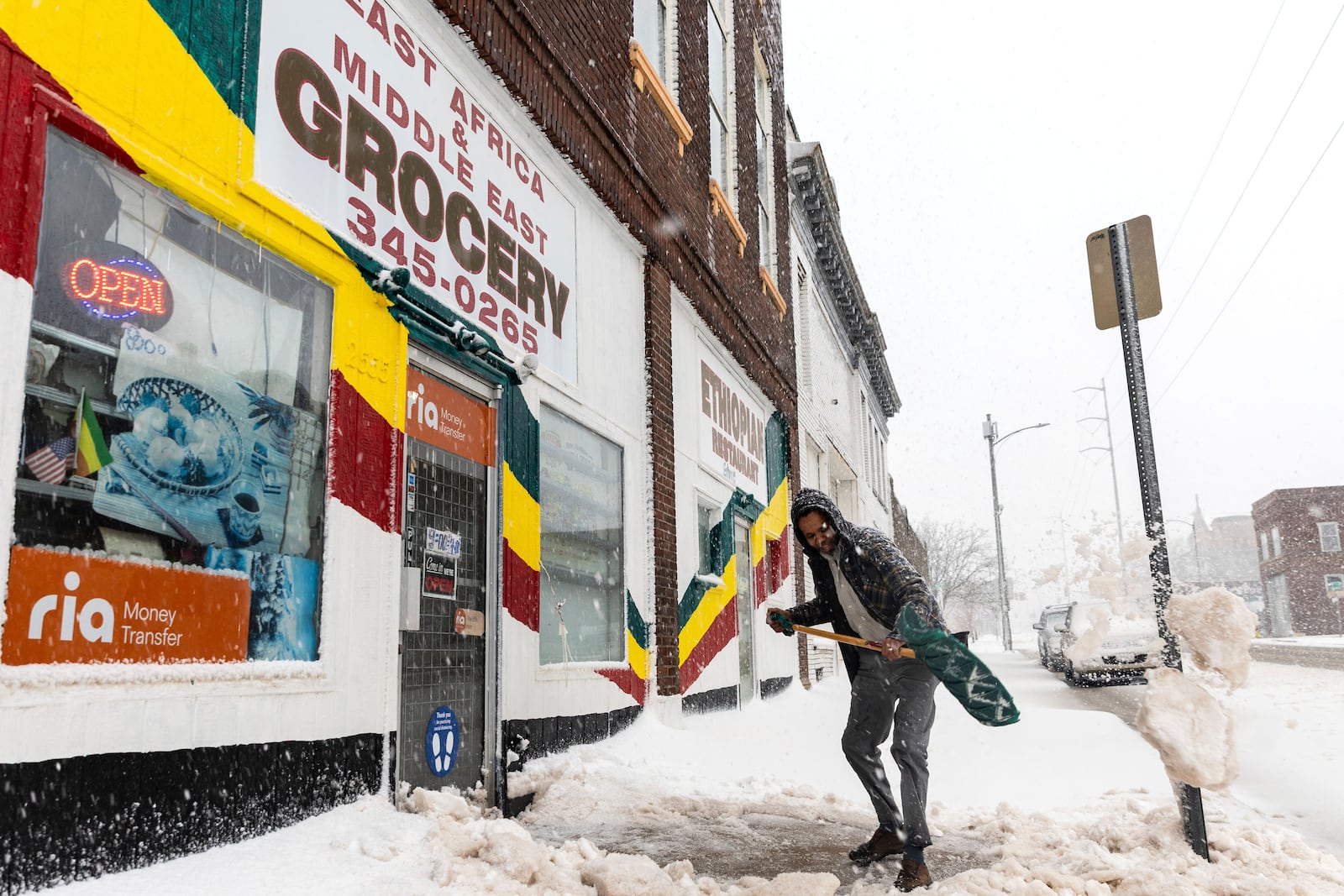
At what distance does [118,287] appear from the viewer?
3.37 meters

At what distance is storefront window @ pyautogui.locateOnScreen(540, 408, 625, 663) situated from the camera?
656cm

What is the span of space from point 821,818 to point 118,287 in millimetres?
4486

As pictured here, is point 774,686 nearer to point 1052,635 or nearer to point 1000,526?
point 1052,635

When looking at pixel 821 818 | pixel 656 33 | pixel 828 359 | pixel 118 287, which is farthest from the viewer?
pixel 828 359

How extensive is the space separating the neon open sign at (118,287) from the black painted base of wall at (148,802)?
1.44 meters

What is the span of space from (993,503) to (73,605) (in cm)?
4292

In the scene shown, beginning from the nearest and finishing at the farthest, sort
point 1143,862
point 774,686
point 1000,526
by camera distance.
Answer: point 1143,862 < point 774,686 < point 1000,526

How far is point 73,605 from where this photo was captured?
3.07 m

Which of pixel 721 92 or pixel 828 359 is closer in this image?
pixel 721 92

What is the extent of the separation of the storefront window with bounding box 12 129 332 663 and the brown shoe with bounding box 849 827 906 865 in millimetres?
2628

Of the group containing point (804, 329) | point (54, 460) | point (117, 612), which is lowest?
point (117, 612)

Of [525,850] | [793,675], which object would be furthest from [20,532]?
[793,675]

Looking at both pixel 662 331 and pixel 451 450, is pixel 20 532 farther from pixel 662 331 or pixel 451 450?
pixel 662 331

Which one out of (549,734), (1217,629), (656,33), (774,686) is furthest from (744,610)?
(1217,629)
